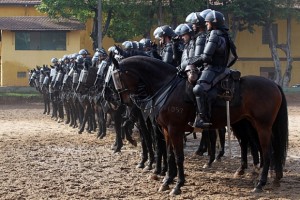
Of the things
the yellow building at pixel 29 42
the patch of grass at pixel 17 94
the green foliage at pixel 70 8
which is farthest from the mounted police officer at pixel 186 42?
the yellow building at pixel 29 42

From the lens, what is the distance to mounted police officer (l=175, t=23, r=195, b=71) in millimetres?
11781

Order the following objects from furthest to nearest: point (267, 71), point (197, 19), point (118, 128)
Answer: point (267, 71) → point (118, 128) → point (197, 19)

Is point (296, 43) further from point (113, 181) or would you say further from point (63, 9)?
point (113, 181)

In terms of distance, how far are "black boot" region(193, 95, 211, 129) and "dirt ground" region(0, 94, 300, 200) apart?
1.07m

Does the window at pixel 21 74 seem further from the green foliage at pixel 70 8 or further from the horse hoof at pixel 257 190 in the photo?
the horse hoof at pixel 257 190

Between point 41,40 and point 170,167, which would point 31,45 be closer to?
point 41,40

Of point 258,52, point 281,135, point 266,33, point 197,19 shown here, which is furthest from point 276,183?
point 266,33

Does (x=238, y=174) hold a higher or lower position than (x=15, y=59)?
lower

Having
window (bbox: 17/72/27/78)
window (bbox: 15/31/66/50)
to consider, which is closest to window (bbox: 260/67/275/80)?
window (bbox: 15/31/66/50)

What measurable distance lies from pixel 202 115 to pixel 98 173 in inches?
121

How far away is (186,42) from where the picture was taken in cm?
1323

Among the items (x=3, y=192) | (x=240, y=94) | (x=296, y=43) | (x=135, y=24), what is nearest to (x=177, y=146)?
(x=240, y=94)

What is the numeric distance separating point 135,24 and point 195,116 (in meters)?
38.9

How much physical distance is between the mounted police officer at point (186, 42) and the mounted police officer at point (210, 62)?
392 mm
